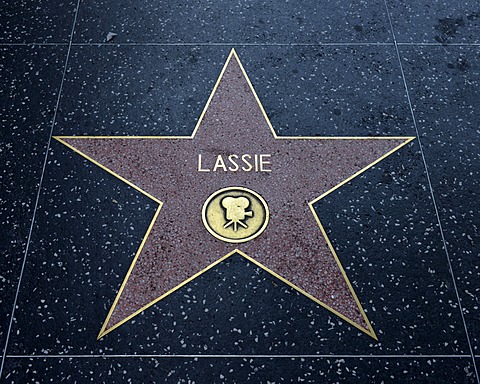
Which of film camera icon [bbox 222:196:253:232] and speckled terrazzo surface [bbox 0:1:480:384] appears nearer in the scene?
speckled terrazzo surface [bbox 0:1:480:384]

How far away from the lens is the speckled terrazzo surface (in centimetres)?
138

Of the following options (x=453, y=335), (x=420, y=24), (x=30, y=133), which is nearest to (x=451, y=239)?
(x=453, y=335)

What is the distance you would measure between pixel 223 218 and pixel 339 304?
0.45 meters

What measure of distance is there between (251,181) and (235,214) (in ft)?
0.47

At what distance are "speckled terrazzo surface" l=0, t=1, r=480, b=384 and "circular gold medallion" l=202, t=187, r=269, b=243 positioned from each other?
45 mm

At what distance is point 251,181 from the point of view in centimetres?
167

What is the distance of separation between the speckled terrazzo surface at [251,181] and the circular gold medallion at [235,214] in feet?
0.15

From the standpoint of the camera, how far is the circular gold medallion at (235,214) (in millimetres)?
1561

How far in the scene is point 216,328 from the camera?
142cm

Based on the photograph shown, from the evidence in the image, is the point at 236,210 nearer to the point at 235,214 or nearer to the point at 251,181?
the point at 235,214

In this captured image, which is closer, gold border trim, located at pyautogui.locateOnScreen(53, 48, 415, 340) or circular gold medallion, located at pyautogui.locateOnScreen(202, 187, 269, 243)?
gold border trim, located at pyautogui.locateOnScreen(53, 48, 415, 340)

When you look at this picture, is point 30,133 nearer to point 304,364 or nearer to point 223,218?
point 223,218

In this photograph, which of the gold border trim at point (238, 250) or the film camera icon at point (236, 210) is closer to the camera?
the gold border trim at point (238, 250)

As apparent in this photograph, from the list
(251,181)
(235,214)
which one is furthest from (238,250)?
(251,181)
